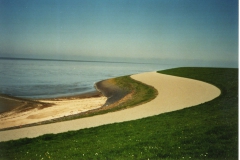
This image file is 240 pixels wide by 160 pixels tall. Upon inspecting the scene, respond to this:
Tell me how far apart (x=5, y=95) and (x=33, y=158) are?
9.27 m

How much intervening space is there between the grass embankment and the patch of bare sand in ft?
10.0

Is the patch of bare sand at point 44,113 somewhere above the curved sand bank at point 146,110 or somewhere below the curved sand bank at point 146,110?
below

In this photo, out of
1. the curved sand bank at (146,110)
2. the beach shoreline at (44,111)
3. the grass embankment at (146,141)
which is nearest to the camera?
the grass embankment at (146,141)

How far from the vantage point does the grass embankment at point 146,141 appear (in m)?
5.89

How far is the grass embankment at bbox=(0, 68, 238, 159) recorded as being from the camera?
19.3 feet

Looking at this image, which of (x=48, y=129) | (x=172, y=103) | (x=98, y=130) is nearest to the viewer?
(x=98, y=130)

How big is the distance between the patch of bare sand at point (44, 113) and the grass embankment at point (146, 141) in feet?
10.0

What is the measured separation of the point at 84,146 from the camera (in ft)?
21.6

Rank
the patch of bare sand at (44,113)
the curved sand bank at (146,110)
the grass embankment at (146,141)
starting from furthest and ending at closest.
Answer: the patch of bare sand at (44,113)
the curved sand bank at (146,110)
the grass embankment at (146,141)

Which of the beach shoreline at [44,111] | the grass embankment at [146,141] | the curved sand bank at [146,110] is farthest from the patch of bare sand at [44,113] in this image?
the grass embankment at [146,141]

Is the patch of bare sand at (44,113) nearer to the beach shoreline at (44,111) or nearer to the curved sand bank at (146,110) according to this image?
the beach shoreline at (44,111)

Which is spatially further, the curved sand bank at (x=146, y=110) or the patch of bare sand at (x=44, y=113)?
the patch of bare sand at (x=44, y=113)

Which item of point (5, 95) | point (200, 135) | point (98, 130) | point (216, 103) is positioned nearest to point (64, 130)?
point (98, 130)

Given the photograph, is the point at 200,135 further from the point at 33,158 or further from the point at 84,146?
the point at 33,158
